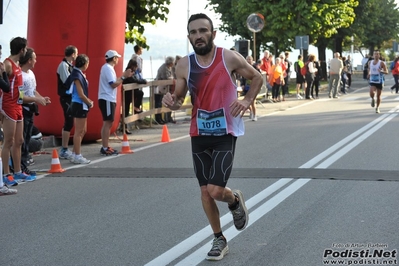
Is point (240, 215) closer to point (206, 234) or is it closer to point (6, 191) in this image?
point (206, 234)

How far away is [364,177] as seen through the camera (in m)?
10.8

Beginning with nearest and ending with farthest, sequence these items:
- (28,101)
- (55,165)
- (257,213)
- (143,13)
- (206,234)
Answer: (206,234) < (257,213) < (28,101) < (55,165) < (143,13)

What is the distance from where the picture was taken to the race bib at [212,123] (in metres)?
6.61

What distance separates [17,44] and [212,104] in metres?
4.72

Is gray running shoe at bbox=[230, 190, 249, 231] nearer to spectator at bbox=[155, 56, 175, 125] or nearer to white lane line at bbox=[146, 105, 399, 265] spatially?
white lane line at bbox=[146, 105, 399, 265]

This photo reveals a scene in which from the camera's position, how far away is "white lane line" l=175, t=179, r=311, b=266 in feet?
21.8

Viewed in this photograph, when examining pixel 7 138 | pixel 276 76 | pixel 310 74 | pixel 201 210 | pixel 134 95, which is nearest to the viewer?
pixel 201 210

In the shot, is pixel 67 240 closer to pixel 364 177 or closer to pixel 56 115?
pixel 364 177

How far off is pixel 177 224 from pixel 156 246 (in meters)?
0.94

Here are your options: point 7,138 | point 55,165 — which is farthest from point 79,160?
point 7,138

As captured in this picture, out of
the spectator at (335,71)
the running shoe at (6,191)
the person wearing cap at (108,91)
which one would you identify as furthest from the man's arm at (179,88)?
the spectator at (335,71)

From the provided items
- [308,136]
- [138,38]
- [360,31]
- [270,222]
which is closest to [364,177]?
[270,222]

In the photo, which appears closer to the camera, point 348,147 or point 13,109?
point 13,109

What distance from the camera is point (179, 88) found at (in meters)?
6.79
